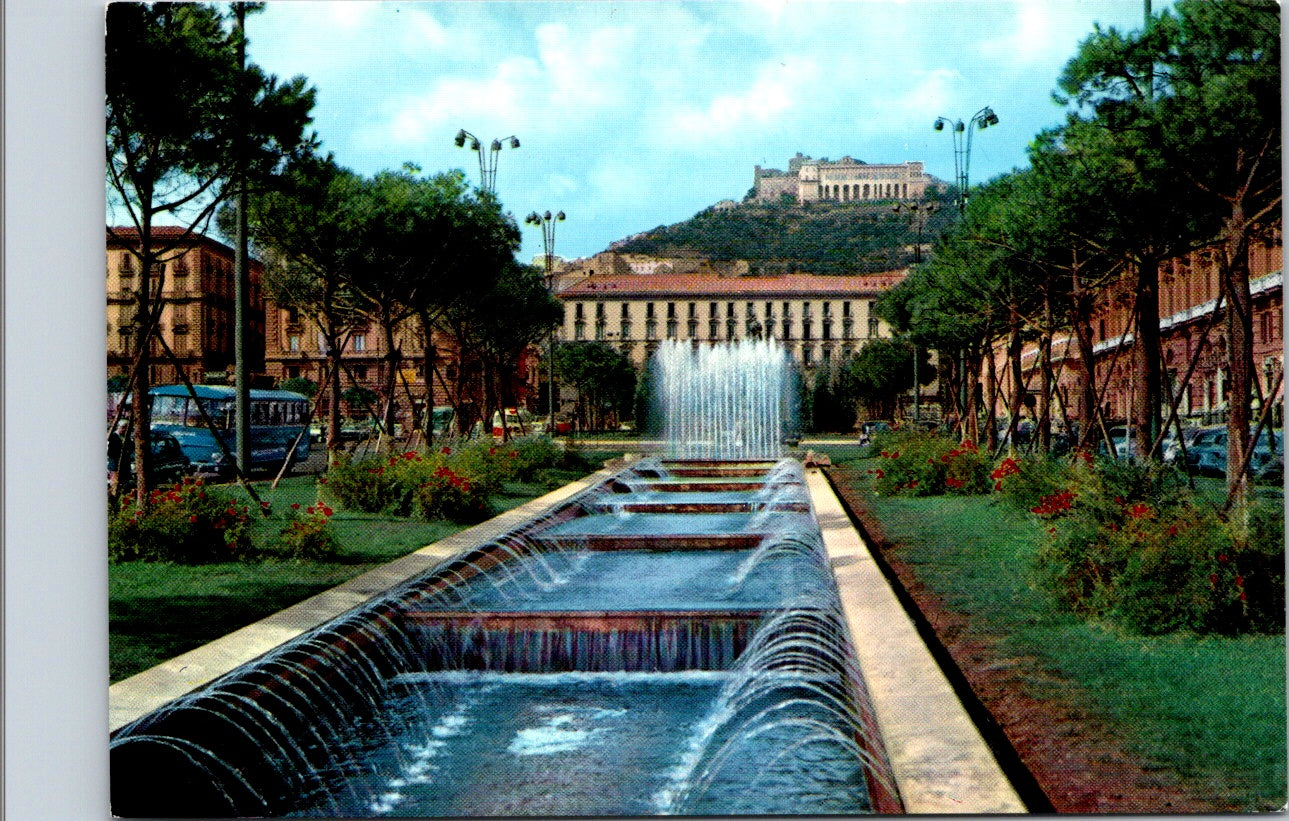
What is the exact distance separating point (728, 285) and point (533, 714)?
38.3 m

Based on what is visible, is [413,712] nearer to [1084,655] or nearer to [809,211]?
[1084,655]

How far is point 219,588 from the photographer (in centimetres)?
919

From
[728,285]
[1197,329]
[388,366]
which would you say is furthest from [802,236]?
[728,285]

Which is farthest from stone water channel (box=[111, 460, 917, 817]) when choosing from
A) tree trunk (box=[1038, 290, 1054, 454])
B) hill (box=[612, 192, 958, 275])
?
hill (box=[612, 192, 958, 275])

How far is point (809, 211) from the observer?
17859mm

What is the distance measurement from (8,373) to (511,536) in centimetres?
673

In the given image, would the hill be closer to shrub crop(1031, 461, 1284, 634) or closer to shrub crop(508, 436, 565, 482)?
shrub crop(508, 436, 565, 482)

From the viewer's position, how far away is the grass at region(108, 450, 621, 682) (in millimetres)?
7277

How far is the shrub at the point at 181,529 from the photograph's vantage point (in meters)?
10.1

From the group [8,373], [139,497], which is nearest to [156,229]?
[139,497]

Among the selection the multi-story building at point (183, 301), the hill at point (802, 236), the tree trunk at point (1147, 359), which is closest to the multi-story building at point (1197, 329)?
the tree trunk at point (1147, 359)

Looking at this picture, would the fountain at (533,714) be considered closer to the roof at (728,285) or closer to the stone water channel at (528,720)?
the stone water channel at (528,720)

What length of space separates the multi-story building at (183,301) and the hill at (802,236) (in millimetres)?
5819

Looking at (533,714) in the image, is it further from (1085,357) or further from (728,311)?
(728,311)
